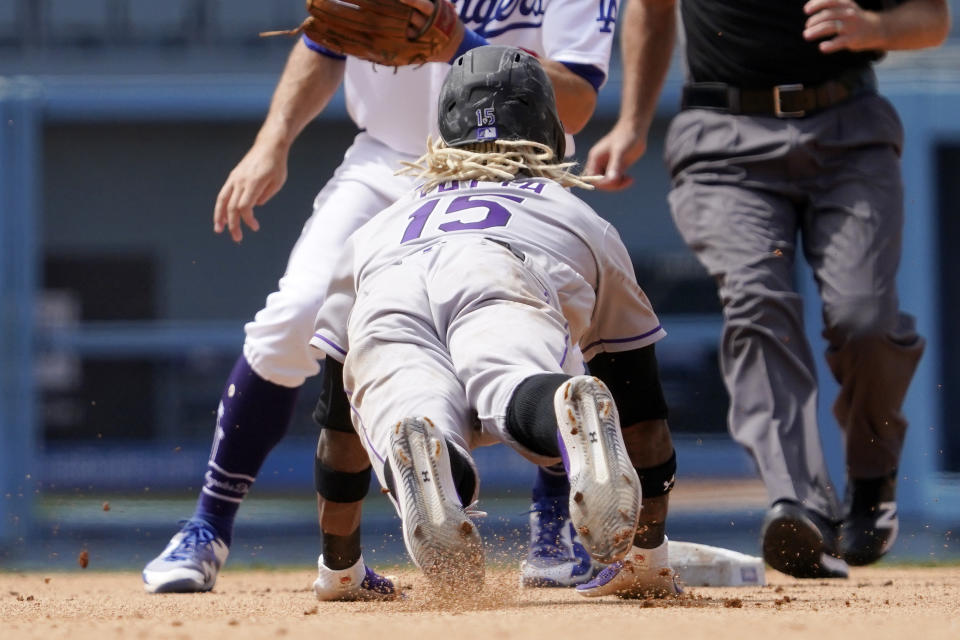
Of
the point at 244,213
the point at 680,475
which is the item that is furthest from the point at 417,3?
the point at 680,475

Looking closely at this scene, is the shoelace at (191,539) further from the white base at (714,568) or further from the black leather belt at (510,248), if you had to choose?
the black leather belt at (510,248)

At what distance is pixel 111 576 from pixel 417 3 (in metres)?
2.68

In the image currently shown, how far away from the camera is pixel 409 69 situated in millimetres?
3557

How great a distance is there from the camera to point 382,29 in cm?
307

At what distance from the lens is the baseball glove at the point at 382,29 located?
120 inches

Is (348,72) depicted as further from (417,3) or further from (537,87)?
(537,87)

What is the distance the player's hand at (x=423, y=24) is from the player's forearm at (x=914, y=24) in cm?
118

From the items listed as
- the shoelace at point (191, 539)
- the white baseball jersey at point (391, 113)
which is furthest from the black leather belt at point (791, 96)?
the shoelace at point (191, 539)

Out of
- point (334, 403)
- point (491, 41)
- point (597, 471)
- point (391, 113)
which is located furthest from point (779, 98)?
point (597, 471)

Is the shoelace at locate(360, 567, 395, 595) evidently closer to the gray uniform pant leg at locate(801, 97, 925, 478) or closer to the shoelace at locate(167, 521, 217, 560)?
the shoelace at locate(167, 521, 217, 560)

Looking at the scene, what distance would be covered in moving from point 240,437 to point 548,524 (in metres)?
0.81

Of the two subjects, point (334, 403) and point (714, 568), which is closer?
point (334, 403)

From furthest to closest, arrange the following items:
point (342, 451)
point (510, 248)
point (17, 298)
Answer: point (17, 298)
point (342, 451)
point (510, 248)

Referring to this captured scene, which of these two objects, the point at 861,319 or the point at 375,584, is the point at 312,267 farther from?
the point at 861,319
